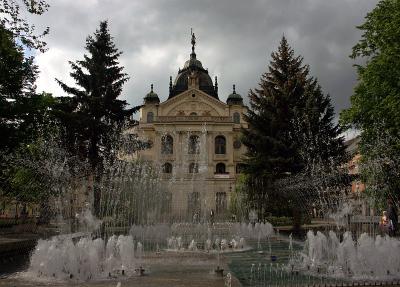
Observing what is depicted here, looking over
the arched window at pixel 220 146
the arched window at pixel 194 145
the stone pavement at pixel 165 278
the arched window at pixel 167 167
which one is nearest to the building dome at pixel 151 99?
the arched window at pixel 194 145

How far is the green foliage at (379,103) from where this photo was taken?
2050 cm

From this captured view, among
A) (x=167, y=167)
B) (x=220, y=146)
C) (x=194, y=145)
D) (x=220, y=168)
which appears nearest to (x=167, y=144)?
(x=167, y=167)

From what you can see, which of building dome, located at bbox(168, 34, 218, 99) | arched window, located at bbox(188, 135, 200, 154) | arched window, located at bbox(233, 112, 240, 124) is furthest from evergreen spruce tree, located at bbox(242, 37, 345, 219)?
building dome, located at bbox(168, 34, 218, 99)

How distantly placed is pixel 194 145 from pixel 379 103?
142ft

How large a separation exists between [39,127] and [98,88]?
275 inches

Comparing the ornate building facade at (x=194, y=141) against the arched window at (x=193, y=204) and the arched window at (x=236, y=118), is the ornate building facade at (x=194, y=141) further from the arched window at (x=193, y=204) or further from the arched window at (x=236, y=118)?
the arched window at (x=193, y=204)

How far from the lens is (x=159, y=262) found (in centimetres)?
1267

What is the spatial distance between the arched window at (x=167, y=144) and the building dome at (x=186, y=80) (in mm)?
11994

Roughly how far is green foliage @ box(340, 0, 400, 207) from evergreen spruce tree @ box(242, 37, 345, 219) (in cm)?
272

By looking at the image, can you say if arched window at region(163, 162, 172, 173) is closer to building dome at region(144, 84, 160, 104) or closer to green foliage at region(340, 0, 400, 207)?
building dome at region(144, 84, 160, 104)

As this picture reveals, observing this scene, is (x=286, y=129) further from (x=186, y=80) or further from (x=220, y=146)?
(x=186, y=80)

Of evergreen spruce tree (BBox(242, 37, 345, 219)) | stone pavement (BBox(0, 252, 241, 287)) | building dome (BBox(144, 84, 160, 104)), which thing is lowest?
stone pavement (BBox(0, 252, 241, 287))

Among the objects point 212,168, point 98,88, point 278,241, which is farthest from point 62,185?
point 212,168

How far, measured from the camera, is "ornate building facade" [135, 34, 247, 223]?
57656 millimetres
